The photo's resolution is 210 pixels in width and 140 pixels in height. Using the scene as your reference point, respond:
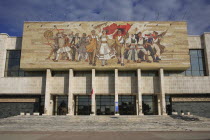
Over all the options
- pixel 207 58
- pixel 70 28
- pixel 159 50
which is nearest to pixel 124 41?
pixel 159 50

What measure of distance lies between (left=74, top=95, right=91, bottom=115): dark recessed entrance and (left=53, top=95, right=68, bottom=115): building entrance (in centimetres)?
187

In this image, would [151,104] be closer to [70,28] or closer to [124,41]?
[124,41]

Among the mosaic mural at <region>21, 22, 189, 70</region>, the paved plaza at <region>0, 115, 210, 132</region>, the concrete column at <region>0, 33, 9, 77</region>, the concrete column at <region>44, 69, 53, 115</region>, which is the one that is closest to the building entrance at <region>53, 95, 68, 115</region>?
the concrete column at <region>44, 69, 53, 115</region>

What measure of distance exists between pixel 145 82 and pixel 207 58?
12650 mm

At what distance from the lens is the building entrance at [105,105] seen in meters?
37.0

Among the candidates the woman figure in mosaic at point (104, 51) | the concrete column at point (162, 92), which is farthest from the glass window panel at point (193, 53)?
the woman figure in mosaic at point (104, 51)

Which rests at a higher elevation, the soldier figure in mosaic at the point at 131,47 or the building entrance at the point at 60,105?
the soldier figure in mosaic at the point at 131,47

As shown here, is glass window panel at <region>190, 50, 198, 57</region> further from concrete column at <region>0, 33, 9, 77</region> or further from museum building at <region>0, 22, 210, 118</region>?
concrete column at <region>0, 33, 9, 77</region>

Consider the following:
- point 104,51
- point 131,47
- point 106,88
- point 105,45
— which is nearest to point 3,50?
point 104,51

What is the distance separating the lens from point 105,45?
3597cm

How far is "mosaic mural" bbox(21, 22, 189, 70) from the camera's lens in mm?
35406

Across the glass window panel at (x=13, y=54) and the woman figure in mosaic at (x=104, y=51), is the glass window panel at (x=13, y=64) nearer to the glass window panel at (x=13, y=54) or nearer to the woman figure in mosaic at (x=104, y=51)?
the glass window panel at (x=13, y=54)

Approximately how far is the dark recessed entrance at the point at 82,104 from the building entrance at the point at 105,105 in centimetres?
171

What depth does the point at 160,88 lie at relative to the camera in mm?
34906
